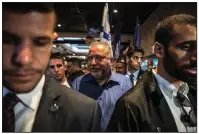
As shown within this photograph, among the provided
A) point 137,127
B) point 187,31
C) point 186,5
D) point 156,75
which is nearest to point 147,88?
point 156,75

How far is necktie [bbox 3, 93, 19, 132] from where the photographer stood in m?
1.20

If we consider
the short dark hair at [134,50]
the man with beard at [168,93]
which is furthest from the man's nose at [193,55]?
the short dark hair at [134,50]

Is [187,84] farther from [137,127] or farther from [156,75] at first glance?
[137,127]

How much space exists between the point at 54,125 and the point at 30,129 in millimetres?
101

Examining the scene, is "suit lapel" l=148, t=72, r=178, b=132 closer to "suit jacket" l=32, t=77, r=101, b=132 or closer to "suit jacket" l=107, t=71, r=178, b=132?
"suit jacket" l=107, t=71, r=178, b=132

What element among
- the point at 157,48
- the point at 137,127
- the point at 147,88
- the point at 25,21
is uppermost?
the point at 25,21

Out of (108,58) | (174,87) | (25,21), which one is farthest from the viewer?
(108,58)

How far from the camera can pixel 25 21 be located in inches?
46.1

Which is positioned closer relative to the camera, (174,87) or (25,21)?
(25,21)

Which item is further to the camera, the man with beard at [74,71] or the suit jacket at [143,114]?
the man with beard at [74,71]

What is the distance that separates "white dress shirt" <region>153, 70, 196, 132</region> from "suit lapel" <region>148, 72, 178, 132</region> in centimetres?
2

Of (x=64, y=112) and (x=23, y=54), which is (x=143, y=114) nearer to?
(x=64, y=112)

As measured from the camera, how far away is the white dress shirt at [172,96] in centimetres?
125

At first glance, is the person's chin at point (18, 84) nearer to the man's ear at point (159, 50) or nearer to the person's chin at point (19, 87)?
the person's chin at point (19, 87)
